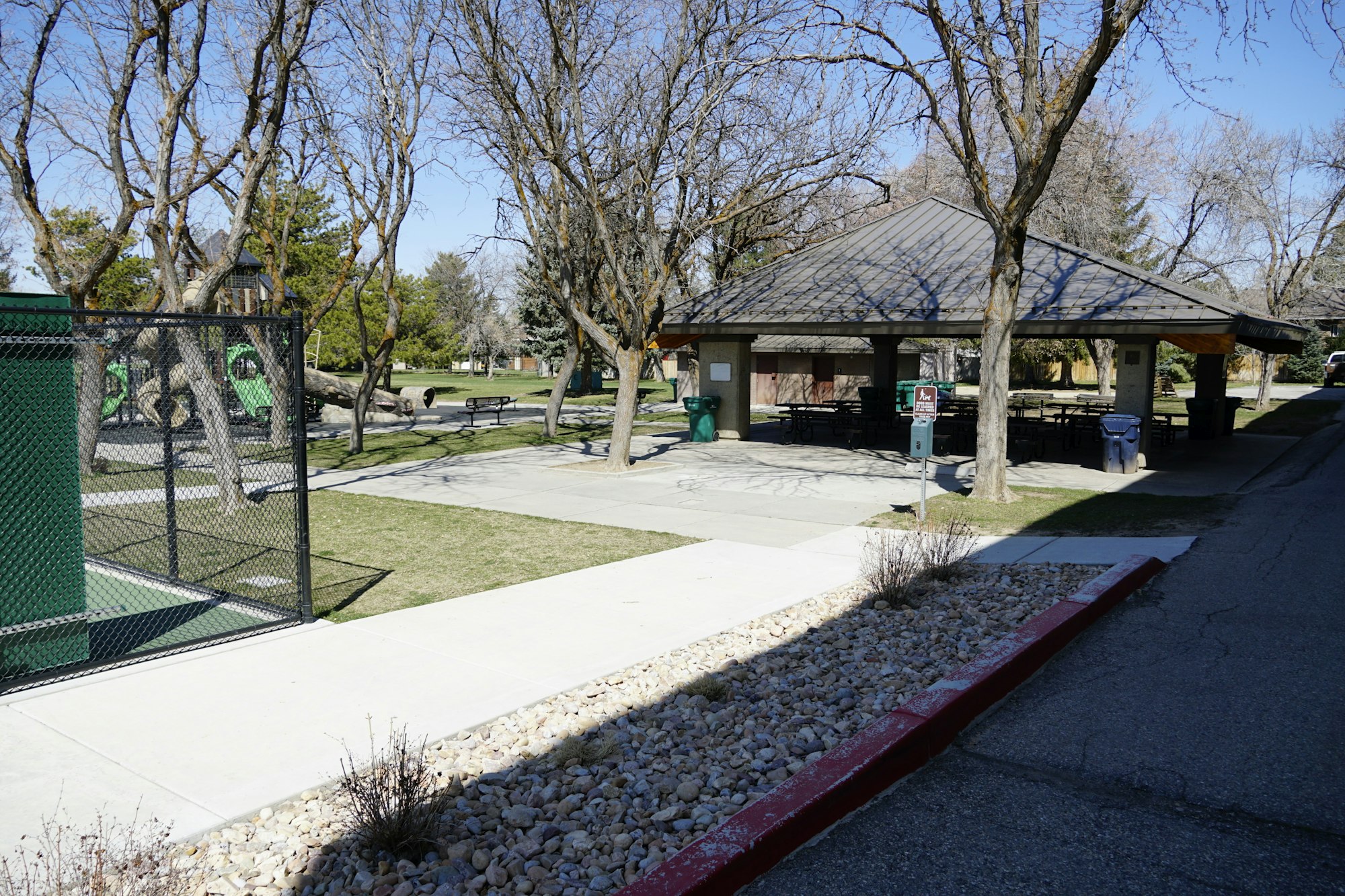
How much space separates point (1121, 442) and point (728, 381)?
905cm

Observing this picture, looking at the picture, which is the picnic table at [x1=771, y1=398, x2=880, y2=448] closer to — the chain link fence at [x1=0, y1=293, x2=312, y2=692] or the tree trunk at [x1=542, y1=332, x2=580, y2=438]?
the tree trunk at [x1=542, y1=332, x2=580, y2=438]

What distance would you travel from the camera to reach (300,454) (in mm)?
6930

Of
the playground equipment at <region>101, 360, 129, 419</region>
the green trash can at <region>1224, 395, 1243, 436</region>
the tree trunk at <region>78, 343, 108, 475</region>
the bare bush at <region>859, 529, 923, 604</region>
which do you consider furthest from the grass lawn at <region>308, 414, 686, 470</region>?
the green trash can at <region>1224, 395, 1243, 436</region>

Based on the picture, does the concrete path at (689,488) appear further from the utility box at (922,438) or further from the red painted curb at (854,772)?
the red painted curb at (854,772)

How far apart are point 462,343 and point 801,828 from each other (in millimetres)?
80378

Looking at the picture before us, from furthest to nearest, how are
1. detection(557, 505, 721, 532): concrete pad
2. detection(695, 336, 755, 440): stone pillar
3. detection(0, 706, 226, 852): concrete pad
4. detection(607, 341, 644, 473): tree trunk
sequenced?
detection(695, 336, 755, 440): stone pillar → detection(607, 341, 644, 473): tree trunk → detection(557, 505, 721, 532): concrete pad → detection(0, 706, 226, 852): concrete pad

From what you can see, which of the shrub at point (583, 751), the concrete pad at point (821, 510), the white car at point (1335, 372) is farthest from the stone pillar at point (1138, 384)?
the white car at point (1335, 372)

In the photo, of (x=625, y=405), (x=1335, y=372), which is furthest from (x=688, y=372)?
(x=1335, y=372)

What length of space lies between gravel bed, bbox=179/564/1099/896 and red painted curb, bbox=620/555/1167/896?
0.71ft

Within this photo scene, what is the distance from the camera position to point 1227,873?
384 cm

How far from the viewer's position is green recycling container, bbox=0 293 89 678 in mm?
5875

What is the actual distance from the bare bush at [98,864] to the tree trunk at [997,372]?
11.3 meters

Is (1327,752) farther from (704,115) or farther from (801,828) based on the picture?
(704,115)

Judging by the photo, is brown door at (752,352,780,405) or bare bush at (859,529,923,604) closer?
bare bush at (859,529,923,604)
